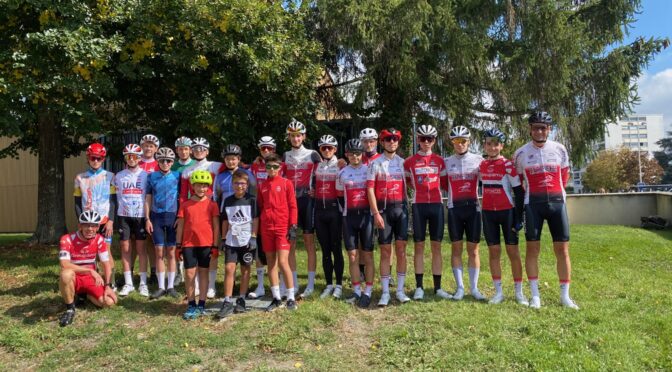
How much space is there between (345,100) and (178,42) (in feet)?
16.8

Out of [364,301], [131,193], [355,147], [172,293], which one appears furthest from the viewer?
[131,193]

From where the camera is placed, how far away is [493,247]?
21.0 ft

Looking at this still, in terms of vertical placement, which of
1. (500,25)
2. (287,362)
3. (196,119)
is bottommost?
(287,362)

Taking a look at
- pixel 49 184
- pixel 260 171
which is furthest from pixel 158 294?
pixel 49 184

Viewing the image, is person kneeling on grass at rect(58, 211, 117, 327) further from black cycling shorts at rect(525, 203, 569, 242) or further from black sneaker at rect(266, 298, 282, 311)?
black cycling shorts at rect(525, 203, 569, 242)

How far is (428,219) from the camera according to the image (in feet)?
21.4

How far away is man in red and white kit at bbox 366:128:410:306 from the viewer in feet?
21.1

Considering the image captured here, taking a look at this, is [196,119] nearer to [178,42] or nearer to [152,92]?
[178,42]

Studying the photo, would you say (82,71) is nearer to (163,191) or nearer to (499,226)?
(163,191)

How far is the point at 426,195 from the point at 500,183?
1.00 metres

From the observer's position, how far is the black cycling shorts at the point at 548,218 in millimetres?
6043

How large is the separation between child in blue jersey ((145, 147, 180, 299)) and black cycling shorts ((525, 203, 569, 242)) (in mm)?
5070

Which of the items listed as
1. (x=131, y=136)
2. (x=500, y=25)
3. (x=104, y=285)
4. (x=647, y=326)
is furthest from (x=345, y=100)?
(x=647, y=326)

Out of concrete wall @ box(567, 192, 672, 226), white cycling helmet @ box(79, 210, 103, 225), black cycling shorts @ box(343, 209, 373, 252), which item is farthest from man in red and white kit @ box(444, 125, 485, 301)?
concrete wall @ box(567, 192, 672, 226)
